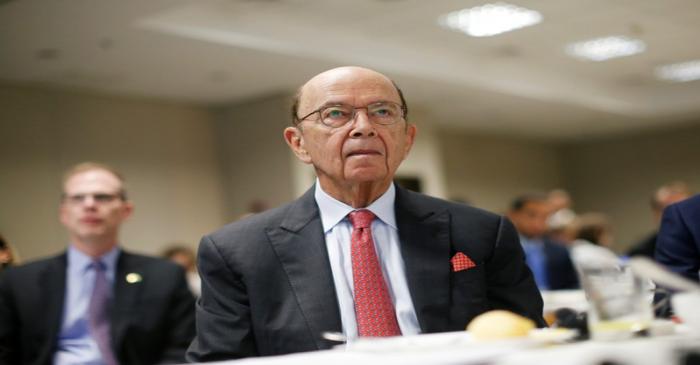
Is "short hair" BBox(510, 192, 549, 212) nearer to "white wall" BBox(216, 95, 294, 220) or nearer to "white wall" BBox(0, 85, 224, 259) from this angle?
"white wall" BBox(216, 95, 294, 220)

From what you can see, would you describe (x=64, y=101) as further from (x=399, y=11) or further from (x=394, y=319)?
(x=394, y=319)

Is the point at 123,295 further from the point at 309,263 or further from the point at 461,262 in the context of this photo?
the point at 461,262

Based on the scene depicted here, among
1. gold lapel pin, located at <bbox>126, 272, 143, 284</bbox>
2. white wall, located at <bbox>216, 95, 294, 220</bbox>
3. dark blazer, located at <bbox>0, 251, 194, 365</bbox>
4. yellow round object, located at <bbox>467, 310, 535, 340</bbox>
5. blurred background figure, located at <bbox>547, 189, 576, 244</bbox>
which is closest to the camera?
yellow round object, located at <bbox>467, 310, 535, 340</bbox>

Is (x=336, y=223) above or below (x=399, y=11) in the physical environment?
below

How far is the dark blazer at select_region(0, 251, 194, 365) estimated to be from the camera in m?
3.21

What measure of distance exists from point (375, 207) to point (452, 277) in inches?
10.4

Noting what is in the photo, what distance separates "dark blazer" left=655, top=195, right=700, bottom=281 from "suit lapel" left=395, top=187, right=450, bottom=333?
0.85 m

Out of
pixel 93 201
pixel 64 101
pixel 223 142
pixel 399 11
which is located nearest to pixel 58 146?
pixel 64 101

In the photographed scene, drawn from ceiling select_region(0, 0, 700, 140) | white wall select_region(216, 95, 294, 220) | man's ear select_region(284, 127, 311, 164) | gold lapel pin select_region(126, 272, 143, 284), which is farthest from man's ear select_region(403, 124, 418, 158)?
white wall select_region(216, 95, 294, 220)

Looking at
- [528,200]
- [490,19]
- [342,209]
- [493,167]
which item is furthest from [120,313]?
[493,167]

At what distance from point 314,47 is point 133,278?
4.75 m

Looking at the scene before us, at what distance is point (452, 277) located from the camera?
2.10 m

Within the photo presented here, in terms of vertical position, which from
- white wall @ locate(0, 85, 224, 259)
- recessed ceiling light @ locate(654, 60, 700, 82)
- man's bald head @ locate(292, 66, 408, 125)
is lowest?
man's bald head @ locate(292, 66, 408, 125)

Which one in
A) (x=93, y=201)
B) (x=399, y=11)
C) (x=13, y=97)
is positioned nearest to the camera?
(x=93, y=201)
